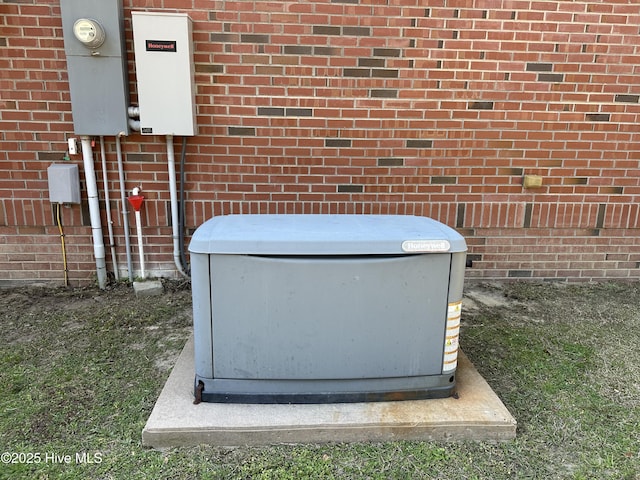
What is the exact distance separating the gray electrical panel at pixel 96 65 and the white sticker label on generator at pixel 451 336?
3.10 metres

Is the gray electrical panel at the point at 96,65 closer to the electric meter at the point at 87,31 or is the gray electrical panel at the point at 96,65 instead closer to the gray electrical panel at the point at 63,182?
the electric meter at the point at 87,31

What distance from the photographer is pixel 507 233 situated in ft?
15.1

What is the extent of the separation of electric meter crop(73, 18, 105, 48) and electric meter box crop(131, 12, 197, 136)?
0.28m

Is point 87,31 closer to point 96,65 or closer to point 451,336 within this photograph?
point 96,65

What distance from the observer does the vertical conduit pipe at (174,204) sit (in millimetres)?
4113

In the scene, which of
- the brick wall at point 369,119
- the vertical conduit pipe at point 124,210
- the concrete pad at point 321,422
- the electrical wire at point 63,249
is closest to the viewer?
the concrete pad at point 321,422

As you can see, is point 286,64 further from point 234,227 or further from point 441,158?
point 234,227

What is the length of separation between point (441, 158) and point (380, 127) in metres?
0.66

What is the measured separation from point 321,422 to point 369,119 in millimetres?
2818

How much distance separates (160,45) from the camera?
378cm

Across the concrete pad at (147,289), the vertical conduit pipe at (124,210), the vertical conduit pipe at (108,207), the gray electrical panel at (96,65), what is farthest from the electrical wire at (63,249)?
the gray electrical panel at (96,65)

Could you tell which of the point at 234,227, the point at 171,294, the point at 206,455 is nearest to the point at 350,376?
the point at 206,455

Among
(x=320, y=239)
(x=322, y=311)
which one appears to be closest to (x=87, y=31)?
(x=320, y=239)

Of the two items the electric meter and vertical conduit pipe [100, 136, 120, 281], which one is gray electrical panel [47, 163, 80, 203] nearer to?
vertical conduit pipe [100, 136, 120, 281]
